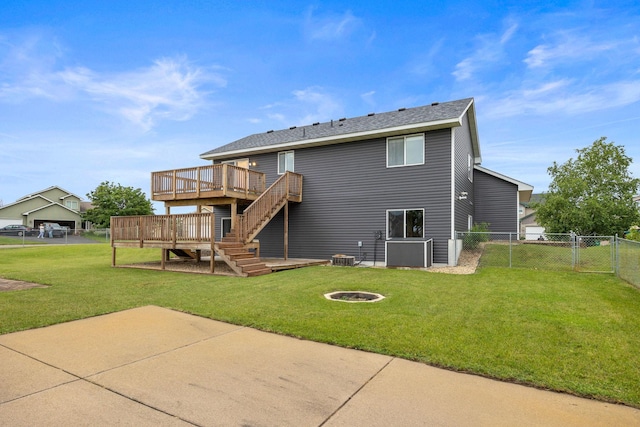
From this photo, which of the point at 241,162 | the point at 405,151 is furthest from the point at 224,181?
the point at 405,151

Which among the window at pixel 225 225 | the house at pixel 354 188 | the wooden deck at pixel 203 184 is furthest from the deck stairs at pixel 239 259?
the window at pixel 225 225

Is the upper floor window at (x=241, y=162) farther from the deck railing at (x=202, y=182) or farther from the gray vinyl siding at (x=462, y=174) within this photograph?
the gray vinyl siding at (x=462, y=174)

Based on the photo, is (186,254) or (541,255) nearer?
(541,255)

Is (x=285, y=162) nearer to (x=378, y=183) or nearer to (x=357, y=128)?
(x=357, y=128)

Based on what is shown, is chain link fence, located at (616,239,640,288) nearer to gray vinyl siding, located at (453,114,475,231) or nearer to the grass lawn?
the grass lawn

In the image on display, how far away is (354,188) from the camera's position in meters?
13.8

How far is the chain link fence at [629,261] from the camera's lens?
7726mm

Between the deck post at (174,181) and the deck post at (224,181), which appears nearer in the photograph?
the deck post at (224,181)

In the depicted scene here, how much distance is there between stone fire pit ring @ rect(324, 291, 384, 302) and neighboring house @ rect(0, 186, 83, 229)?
4423 centimetres

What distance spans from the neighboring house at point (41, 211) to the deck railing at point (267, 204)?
125 feet

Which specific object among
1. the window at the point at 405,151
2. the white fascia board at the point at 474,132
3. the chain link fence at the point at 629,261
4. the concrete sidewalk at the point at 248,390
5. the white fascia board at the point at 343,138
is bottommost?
the concrete sidewalk at the point at 248,390

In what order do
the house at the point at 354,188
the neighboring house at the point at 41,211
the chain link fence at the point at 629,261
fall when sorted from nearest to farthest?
the chain link fence at the point at 629,261 → the house at the point at 354,188 → the neighboring house at the point at 41,211

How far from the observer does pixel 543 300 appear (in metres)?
6.37

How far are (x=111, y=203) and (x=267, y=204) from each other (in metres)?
33.4
